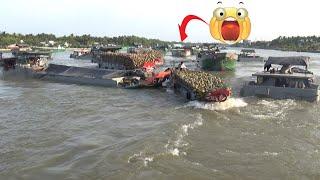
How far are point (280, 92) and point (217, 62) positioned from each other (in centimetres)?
3369

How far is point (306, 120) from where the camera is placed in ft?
106

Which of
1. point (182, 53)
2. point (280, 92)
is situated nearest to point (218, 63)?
point (280, 92)

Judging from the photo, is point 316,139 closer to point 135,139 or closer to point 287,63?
point 135,139

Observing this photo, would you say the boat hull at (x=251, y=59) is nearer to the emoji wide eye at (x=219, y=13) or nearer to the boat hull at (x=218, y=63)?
the boat hull at (x=218, y=63)

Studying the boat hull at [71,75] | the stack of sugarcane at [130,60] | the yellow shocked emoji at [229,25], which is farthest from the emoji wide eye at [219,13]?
the stack of sugarcane at [130,60]

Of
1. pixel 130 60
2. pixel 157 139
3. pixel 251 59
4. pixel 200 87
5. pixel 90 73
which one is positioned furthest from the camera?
pixel 251 59

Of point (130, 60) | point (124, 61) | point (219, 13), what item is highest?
point (219, 13)

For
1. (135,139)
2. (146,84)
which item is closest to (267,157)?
(135,139)

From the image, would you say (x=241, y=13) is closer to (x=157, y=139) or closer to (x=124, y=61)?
(x=157, y=139)

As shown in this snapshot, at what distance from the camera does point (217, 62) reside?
2904 inches

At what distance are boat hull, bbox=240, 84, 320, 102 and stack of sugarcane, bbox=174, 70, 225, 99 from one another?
129 inches

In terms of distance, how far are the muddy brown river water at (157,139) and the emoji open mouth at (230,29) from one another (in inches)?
226

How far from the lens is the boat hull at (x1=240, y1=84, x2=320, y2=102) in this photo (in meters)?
39.5

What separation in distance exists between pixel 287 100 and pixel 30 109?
22.3 metres
